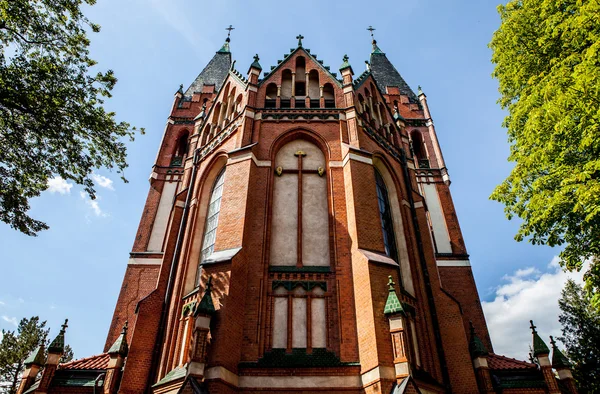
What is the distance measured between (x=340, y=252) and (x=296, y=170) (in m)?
3.41

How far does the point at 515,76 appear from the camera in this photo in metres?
12.4

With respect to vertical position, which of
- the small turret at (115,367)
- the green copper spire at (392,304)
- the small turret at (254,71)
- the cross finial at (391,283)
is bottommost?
the small turret at (115,367)

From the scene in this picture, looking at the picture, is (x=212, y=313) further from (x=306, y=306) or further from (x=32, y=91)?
(x=32, y=91)

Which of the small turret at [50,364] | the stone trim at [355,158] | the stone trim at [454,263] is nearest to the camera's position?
the small turret at [50,364]

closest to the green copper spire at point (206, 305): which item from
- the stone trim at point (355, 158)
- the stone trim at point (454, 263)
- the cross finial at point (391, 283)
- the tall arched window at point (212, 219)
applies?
the tall arched window at point (212, 219)

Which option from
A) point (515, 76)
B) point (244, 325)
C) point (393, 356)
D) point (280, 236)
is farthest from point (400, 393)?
point (515, 76)

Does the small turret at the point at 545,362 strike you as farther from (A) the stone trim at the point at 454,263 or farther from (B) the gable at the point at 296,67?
(B) the gable at the point at 296,67

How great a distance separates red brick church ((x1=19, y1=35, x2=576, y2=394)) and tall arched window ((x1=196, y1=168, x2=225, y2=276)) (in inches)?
2.7

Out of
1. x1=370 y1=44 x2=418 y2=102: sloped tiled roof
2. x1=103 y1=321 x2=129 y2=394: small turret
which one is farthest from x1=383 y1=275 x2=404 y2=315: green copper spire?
x1=370 y1=44 x2=418 y2=102: sloped tiled roof

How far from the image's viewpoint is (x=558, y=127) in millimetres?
9062

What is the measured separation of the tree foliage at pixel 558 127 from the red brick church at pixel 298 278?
11.9ft

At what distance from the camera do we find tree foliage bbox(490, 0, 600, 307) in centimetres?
876

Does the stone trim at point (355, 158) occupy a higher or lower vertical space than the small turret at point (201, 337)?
higher

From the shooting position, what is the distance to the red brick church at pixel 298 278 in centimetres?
935
